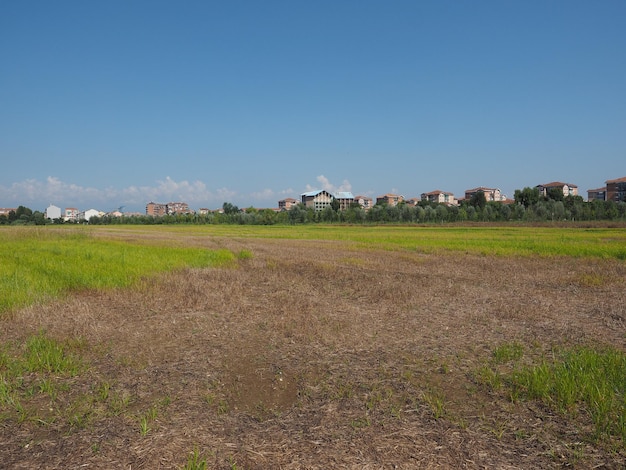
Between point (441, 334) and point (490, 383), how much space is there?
2324 mm

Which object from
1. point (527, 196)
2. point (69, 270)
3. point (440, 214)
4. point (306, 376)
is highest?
point (527, 196)

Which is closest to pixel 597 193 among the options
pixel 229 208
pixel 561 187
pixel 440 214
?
pixel 561 187

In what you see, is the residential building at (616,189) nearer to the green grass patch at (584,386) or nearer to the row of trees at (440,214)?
the row of trees at (440,214)

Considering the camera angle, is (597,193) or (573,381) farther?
(597,193)

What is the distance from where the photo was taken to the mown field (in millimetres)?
3688

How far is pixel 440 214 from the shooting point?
92.5 m

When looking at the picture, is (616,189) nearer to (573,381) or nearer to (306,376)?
(573,381)

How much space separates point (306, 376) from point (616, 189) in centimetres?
15423

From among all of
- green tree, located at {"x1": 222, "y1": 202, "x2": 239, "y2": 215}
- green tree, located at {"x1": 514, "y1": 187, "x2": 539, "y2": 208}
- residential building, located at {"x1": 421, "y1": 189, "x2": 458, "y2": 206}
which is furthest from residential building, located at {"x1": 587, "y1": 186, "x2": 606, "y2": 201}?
green tree, located at {"x1": 222, "y1": 202, "x2": 239, "y2": 215}

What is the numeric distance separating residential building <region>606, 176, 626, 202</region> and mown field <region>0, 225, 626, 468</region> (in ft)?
460

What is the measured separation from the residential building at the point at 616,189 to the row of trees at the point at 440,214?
4128 cm

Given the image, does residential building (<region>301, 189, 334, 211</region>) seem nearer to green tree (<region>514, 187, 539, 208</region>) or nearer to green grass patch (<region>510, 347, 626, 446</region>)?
green tree (<region>514, 187, 539, 208</region>)

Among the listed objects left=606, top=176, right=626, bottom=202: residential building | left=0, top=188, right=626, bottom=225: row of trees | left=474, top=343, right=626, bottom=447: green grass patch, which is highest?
left=606, top=176, right=626, bottom=202: residential building

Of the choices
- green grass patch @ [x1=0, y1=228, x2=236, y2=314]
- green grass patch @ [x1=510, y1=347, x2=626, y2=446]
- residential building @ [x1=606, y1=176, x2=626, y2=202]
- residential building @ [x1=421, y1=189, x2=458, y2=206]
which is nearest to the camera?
green grass patch @ [x1=510, y1=347, x2=626, y2=446]
